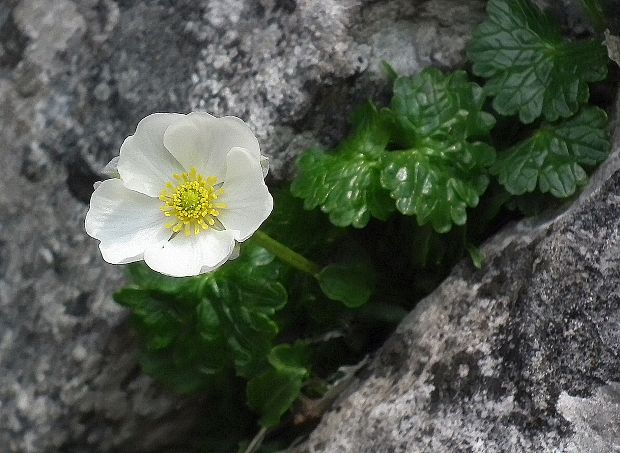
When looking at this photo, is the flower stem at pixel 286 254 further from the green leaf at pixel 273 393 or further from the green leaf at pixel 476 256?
the green leaf at pixel 476 256

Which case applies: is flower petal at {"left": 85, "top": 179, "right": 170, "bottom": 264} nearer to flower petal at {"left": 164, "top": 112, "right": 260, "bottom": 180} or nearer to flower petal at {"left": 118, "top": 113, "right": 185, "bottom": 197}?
flower petal at {"left": 118, "top": 113, "right": 185, "bottom": 197}

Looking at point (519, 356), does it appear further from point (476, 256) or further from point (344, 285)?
point (344, 285)

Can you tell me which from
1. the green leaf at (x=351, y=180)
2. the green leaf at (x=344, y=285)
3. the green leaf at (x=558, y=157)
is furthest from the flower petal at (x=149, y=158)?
the green leaf at (x=558, y=157)

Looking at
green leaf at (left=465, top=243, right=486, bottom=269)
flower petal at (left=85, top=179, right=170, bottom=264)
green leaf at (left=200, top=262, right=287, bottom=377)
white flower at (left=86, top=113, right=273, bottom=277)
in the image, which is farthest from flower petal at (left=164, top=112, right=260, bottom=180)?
green leaf at (left=465, top=243, right=486, bottom=269)

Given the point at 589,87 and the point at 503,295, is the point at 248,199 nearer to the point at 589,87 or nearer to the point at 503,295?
the point at 503,295

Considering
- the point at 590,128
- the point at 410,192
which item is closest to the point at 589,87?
the point at 590,128

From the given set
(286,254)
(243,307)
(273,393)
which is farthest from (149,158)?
(273,393)

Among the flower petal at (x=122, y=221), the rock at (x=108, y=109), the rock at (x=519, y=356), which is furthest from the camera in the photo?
the rock at (x=108, y=109)
